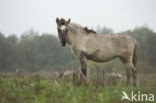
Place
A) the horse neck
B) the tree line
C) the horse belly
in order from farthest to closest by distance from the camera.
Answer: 1. the tree line
2. the horse neck
3. the horse belly

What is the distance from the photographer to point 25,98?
14.1ft

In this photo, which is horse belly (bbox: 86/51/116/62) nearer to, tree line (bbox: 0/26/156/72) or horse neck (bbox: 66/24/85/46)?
horse neck (bbox: 66/24/85/46)

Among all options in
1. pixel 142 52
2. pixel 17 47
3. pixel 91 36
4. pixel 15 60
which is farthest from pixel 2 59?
pixel 91 36

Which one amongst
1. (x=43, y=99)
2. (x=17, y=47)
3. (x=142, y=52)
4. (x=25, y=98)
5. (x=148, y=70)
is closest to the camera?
(x=43, y=99)

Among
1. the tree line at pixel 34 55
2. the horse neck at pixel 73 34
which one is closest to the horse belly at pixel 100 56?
the horse neck at pixel 73 34

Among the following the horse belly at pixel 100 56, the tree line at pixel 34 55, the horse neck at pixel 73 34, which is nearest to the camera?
the horse belly at pixel 100 56

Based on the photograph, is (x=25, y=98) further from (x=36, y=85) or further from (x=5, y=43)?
(x=5, y=43)

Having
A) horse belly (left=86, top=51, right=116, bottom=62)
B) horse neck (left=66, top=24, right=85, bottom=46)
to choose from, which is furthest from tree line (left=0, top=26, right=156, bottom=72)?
horse belly (left=86, top=51, right=116, bottom=62)

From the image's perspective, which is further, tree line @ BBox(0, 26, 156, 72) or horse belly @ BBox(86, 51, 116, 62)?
tree line @ BBox(0, 26, 156, 72)

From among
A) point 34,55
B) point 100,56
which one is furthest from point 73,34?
point 34,55

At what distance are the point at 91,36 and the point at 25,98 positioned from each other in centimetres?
513

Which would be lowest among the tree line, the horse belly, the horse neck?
the tree line

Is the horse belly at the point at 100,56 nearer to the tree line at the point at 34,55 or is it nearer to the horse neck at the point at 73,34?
the horse neck at the point at 73,34

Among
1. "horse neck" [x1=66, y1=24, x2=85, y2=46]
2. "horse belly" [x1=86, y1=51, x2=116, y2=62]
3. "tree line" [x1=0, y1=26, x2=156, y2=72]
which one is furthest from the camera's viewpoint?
"tree line" [x1=0, y1=26, x2=156, y2=72]
